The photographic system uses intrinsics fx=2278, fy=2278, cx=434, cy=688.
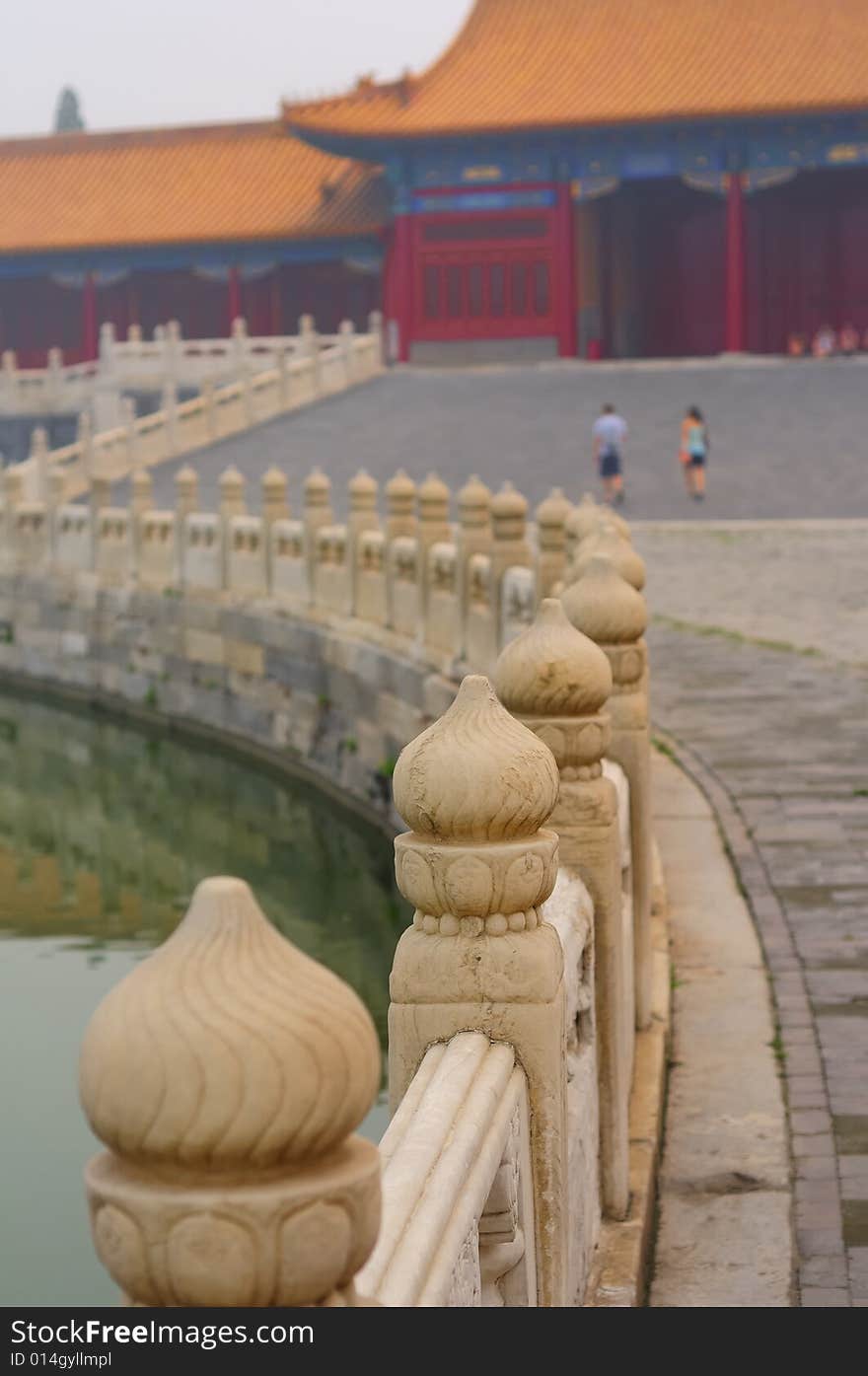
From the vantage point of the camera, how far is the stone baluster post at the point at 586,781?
547 cm

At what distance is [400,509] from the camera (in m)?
17.2

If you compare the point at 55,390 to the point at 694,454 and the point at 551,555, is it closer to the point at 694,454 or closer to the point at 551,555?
the point at 694,454

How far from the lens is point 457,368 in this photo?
3566 cm

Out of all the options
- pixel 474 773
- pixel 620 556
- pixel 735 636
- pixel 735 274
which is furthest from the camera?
pixel 735 274

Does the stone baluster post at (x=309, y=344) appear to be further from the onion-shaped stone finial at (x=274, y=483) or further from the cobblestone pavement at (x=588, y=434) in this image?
the onion-shaped stone finial at (x=274, y=483)

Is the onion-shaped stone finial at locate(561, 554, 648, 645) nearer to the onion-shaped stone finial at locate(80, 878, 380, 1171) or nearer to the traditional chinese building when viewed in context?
the onion-shaped stone finial at locate(80, 878, 380, 1171)

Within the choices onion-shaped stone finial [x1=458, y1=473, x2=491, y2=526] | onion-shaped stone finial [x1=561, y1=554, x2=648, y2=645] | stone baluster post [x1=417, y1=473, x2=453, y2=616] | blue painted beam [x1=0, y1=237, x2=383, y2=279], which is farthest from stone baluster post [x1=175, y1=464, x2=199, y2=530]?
blue painted beam [x1=0, y1=237, x2=383, y2=279]

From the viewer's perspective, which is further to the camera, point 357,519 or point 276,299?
point 276,299

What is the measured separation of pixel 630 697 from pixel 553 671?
178 centimetres

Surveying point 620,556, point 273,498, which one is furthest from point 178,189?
point 620,556

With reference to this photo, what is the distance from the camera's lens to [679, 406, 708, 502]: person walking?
985 inches

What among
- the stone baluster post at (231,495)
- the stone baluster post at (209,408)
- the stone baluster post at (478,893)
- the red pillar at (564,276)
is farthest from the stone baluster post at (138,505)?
the stone baluster post at (478,893)

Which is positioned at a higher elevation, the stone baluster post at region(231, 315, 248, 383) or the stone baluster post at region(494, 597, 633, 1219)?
the stone baluster post at region(231, 315, 248, 383)

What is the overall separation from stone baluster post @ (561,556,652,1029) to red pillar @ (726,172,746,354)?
2891 centimetres
